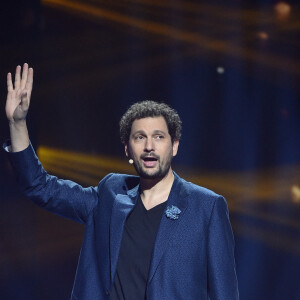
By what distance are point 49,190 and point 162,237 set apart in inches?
19.0

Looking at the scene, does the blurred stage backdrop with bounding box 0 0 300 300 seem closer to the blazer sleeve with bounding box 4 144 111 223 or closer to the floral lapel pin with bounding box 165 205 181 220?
the blazer sleeve with bounding box 4 144 111 223

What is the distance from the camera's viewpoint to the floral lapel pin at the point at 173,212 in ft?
5.57

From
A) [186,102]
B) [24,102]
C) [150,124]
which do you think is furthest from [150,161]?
[186,102]

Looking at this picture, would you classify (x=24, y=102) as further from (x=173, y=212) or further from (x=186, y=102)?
(x=186, y=102)

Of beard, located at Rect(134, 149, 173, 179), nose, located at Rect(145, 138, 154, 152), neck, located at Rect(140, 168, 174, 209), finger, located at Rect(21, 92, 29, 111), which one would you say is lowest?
neck, located at Rect(140, 168, 174, 209)

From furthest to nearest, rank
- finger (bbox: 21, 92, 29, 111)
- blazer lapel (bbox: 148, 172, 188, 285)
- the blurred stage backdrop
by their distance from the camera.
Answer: the blurred stage backdrop
finger (bbox: 21, 92, 29, 111)
blazer lapel (bbox: 148, 172, 188, 285)

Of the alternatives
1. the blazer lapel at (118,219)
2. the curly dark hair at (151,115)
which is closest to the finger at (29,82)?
the curly dark hair at (151,115)

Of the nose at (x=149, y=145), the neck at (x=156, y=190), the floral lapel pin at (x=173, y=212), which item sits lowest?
the floral lapel pin at (x=173, y=212)

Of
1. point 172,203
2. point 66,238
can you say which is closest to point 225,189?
point 66,238

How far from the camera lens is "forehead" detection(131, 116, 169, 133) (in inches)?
72.7

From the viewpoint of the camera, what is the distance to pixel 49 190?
1.83 metres

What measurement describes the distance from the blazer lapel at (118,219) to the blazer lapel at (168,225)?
5.4 inches

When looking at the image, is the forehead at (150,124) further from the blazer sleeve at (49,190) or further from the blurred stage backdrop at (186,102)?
the blurred stage backdrop at (186,102)

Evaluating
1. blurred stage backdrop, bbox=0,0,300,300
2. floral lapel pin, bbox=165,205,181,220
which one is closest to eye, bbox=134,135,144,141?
floral lapel pin, bbox=165,205,181,220
